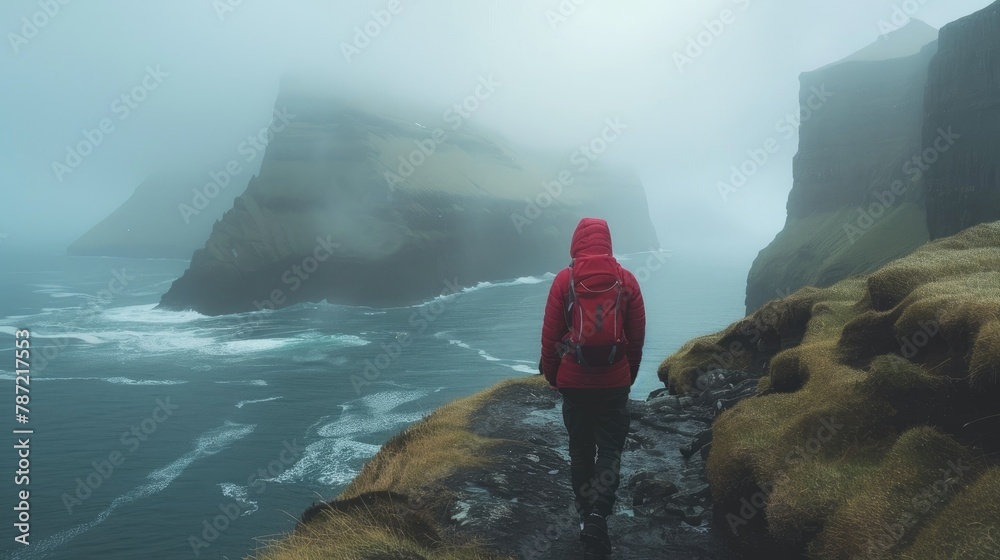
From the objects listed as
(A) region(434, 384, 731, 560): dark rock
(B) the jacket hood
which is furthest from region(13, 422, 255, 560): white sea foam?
(B) the jacket hood

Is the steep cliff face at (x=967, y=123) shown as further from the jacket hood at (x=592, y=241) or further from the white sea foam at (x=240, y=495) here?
the white sea foam at (x=240, y=495)

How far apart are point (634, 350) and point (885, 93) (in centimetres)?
15064

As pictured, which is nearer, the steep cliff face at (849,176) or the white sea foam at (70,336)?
the white sea foam at (70,336)

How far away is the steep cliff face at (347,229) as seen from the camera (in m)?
131

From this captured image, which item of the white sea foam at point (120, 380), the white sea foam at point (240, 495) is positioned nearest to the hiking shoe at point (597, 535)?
the white sea foam at point (240, 495)

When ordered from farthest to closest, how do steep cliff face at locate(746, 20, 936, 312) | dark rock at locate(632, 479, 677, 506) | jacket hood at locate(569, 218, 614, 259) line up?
1. steep cliff face at locate(746, 20, 936, 312)
2. dark rock at locate(632, 479, 677, 506)
3. jacket hood at locate(569, 218, 614, 259)

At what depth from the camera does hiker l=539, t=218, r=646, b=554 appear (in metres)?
7.39

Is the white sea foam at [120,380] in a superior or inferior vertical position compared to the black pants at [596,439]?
inferior
